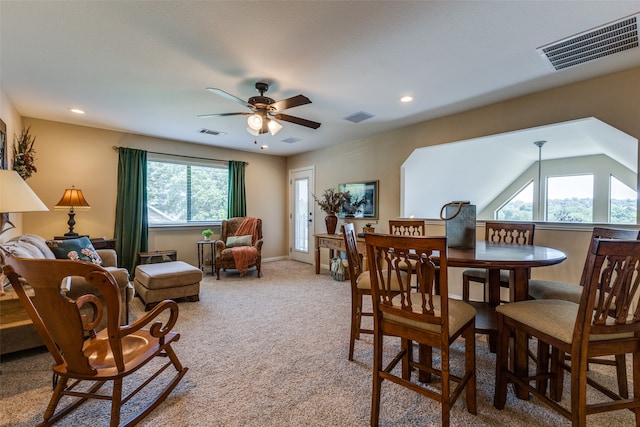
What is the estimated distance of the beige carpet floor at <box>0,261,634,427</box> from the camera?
5.12 ft

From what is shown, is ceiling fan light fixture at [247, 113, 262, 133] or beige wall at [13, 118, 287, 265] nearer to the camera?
ceiling fan light fixture at [247, 113, 262, 133]

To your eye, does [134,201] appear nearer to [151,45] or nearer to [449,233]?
[151,45]

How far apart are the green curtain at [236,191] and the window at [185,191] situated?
5.4 inches

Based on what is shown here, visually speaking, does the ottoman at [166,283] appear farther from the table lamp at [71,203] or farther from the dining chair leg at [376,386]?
the dining chair leg at [376,386]

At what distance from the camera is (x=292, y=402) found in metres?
1.70

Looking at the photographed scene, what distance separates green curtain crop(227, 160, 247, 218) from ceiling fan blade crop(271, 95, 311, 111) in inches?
130

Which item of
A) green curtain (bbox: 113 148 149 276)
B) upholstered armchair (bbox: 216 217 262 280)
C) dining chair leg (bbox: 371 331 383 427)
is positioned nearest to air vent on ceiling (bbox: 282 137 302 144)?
upholstered armchair (bbox: 216 217 262 280)

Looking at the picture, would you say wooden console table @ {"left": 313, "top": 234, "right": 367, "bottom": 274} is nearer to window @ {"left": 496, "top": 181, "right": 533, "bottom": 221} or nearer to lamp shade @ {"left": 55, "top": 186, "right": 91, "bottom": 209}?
lamp shade @ {"left": 55, "top": 186, "right": 91, "bottom": 209}

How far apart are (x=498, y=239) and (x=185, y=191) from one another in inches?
200

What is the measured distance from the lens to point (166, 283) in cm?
332

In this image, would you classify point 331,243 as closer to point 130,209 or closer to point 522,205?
point 130,209

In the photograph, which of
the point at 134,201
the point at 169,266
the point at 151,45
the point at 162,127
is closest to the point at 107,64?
the point at 151,45

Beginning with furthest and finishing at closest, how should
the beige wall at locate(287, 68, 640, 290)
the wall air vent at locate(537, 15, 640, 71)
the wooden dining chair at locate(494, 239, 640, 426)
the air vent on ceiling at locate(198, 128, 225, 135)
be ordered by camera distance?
the air vent on ceiling at locate(198, 128, 225, 135), the beige wall at locate(287, 68, 640, 290), the wall air vent at locate(537, 15, 640, 71), the wooden dining chair at locate(494, 239, 640, 426)

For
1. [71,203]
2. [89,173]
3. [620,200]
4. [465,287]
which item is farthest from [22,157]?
[620,200]
